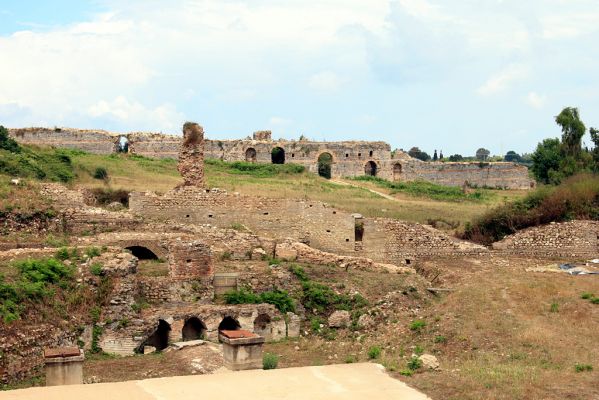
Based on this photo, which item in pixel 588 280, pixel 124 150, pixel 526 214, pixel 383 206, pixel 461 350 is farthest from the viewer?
pixel 124 150

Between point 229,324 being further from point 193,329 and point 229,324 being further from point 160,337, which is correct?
point 160,337

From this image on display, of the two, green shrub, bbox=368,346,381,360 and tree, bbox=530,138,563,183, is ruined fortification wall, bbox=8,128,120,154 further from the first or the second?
green shrub, bbox=368,346,381,360

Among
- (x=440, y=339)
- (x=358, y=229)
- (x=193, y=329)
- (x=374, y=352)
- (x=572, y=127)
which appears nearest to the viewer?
(x=374, y=352)

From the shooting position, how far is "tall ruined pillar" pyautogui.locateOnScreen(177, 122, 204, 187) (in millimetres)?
27062

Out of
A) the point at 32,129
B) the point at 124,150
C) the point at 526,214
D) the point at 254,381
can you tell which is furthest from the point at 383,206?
the point at 254,381

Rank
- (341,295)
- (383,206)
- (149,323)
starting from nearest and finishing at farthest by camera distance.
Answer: (149,323) < (341,295) < (383,206)

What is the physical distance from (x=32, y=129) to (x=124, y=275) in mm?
26465

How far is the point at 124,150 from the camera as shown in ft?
141

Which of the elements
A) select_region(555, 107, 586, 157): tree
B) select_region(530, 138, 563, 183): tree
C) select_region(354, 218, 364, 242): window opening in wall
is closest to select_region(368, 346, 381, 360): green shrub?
select_region(354, 218, 364, 242): window opening in wall

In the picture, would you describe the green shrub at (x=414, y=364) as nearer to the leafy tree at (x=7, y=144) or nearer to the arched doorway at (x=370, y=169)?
the leafy tree at (x=7, y=144)

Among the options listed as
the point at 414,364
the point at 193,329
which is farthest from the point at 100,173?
the point at 414,364

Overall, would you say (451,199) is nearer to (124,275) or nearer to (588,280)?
(588,280)

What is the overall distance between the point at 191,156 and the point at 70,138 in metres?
16.5

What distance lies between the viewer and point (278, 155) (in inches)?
1807
